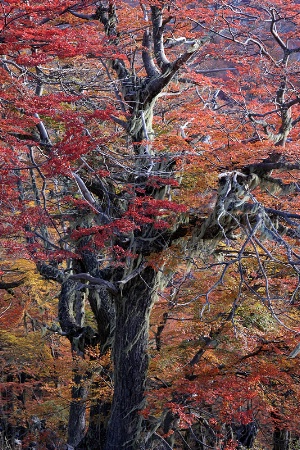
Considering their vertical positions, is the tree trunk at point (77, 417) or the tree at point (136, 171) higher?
the tree at point (136, 171)

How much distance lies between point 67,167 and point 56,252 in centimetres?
198

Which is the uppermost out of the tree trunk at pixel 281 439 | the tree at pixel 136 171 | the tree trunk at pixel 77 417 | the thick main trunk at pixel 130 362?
the tree at pixel 136 171

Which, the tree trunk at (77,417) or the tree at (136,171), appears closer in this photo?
the tree at (136,171)

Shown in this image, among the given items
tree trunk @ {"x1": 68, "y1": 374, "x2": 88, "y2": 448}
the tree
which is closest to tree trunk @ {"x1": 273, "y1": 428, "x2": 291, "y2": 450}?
the tree

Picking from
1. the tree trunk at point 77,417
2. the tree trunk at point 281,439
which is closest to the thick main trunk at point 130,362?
the tree trunk at point 77,417

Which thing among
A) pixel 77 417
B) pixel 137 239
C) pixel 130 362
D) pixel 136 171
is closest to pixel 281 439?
pixel 77 417

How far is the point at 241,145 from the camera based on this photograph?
21.9ft

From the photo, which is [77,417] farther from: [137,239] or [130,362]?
[137,239]

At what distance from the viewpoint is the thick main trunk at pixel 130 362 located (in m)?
7.55

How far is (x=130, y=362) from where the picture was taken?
25.1 feet

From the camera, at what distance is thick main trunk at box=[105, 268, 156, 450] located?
24.8 ft

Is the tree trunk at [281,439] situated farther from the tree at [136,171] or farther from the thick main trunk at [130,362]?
the thick main trunk at [130,362]

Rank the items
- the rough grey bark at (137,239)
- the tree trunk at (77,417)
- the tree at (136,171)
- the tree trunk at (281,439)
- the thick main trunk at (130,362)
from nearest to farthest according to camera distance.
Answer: the tree at (136,171) < the rough grey bark at (137,239) < the thick main trunk at (130,362) < the tree trunk at (77,417) < the tree trunk at (281,439)

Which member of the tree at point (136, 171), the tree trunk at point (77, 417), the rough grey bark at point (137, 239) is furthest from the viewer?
the tree trunk at point (77, 417)
